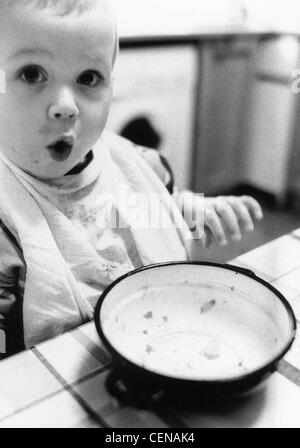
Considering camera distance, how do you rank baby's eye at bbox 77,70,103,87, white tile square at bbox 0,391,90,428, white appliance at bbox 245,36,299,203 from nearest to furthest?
white tile square at bbox 0,391,90,428 < baby's eye at bbox 77,70,103,87 < white appliance at bbox 245,36,299,203

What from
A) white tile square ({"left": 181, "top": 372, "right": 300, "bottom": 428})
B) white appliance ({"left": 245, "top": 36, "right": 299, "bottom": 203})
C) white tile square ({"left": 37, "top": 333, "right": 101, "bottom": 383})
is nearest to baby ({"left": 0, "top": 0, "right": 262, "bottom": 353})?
white tile square ({"left": 37, "top": 333, "right": 101, "bottom": 383})

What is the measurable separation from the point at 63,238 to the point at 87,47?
0.29 meters

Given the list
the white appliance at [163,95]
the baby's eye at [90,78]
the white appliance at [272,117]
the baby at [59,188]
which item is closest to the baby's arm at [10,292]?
the baby at [59,188]

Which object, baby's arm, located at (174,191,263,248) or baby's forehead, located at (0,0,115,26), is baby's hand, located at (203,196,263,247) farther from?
baby's forehead, located at (0,0,115,26)

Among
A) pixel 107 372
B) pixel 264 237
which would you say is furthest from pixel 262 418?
pixel 264 237

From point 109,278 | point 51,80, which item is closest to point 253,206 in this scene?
point 109,278

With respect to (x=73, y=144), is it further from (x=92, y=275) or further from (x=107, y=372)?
(x=107, y=372)

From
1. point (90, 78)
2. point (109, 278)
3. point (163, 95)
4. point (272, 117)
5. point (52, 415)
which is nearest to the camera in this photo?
point (52, 415)

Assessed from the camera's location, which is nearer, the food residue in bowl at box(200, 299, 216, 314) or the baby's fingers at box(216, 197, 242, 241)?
the food residue in bowl at box(200, 299, 216, 314)

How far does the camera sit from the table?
422mm

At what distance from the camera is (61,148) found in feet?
2.37

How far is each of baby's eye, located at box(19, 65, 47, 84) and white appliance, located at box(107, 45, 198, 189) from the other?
51.3 inches

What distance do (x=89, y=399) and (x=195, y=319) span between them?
0.53ft

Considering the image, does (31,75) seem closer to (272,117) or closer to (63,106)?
(63,106)
